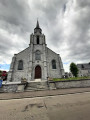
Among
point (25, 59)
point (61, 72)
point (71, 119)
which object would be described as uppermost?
point (25, 59)

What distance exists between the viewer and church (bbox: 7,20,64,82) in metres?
15.0

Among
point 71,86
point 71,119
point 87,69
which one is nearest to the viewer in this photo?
point 71,119

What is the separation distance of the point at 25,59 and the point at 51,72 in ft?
27.2

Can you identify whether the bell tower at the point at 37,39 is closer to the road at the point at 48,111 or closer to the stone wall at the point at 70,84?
the stone wall at the point at 70,84

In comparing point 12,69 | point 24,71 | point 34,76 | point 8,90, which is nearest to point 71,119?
point 8,90

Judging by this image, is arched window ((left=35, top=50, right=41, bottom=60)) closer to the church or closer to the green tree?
the church

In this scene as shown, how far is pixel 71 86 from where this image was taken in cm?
880

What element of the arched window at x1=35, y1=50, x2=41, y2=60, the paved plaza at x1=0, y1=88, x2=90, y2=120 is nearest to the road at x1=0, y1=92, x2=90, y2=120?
the paved plaza at x1=0, y1=88, x2=90, y2=120

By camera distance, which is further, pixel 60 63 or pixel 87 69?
pixel 87 69

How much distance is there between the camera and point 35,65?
16.4 m

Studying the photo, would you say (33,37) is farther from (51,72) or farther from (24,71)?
(51,72)

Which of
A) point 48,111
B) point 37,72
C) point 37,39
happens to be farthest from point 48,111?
point 37,39

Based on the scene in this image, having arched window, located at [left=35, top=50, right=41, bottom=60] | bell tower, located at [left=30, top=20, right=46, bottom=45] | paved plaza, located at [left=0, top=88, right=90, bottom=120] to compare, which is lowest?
paved plaza, located at [left=0, top=88, right=90, bottom=120]

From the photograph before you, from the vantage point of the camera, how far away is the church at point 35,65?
591 inches
